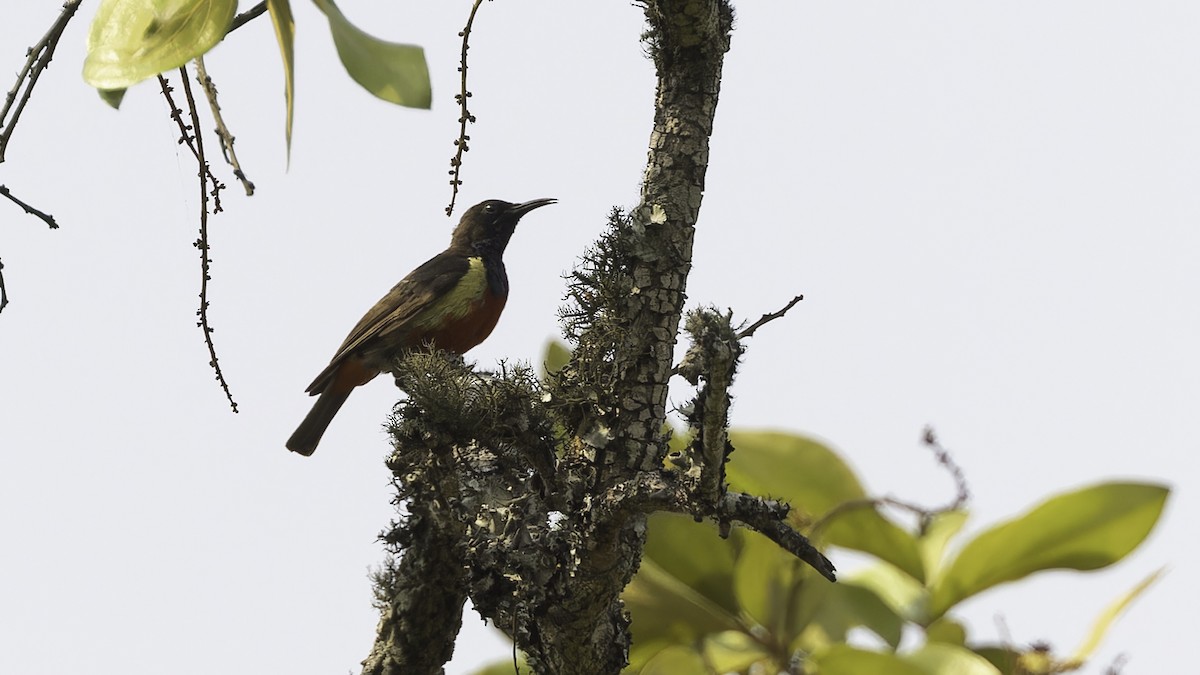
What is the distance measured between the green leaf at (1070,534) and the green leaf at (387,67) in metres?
2.51

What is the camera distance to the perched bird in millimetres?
5703

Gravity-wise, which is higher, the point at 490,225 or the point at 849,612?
the point at 490,225

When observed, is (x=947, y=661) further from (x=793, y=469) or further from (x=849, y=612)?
(x=793, y=469)

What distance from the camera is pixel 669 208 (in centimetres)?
321

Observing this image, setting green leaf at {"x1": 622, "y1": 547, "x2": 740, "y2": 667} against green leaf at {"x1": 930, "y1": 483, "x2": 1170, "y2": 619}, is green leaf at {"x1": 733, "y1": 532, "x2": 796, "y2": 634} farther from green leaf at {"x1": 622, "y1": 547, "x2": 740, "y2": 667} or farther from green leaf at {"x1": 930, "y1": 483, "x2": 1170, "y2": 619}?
green leaf at {"x1": 930, "y1": 483, "x2": 1170, "y2": 619}

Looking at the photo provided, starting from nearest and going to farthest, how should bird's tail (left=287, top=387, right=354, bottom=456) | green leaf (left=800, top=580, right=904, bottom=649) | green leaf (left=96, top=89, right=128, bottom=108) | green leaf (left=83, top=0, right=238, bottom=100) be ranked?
1. green leaf (left=83, top=0, right=238, bottom=100)
2. green leaf (left=96, top=89, right=128, bottom=108)
3. green leaf (left=800, top=580, right=904, bottom=649)
4. bird's tail (left=287, top=387, right=354, bottom=456)

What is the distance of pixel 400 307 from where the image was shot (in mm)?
5777

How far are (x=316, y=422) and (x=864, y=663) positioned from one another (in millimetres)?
3770

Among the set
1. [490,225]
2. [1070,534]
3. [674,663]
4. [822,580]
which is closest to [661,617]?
[674,663]

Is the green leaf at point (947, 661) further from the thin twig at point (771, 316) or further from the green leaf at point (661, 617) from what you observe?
the thin twig at point (771, 316)

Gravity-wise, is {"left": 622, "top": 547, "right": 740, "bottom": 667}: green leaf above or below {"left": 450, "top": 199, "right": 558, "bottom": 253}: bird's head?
below

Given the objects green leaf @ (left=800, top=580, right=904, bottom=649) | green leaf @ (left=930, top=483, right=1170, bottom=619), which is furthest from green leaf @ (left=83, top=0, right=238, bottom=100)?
green leaf @ (left=930, top=483, right=1170, bottom=619)

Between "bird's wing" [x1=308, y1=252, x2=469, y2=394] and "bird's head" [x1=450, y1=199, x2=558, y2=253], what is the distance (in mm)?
438

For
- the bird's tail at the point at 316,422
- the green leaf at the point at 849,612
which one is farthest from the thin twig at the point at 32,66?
the bird's tail at the point at 316,422
